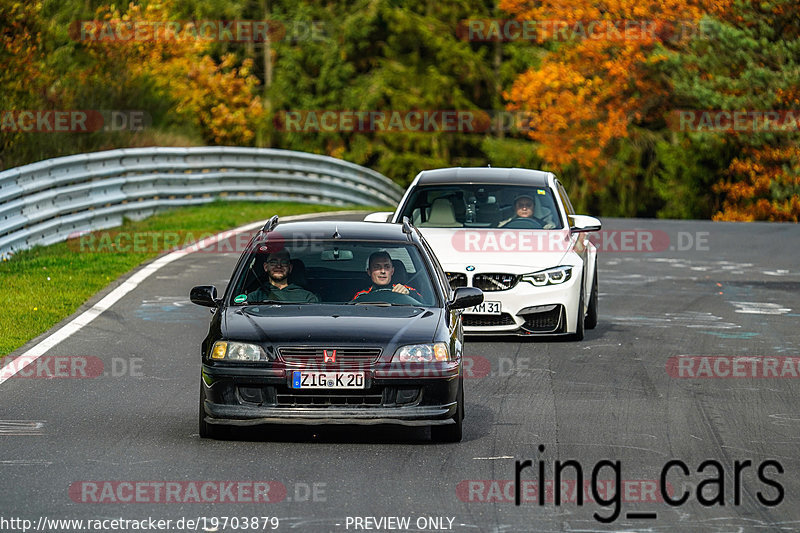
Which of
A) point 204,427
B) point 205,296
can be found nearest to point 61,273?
point 205,296

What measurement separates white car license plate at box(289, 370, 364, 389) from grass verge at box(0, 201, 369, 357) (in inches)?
167

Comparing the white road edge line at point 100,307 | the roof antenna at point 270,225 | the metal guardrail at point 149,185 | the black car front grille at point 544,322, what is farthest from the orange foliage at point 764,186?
the roof antenna at point 270,225

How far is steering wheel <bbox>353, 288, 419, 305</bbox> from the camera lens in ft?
32.2

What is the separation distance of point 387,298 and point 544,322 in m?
3.92

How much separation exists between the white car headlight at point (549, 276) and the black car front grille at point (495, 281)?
0.12 meters

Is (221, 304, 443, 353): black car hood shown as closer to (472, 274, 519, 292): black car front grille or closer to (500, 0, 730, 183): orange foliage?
(472, 274, 519, 292): black car front grille

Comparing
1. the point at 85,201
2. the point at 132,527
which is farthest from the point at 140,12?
the point at 132,527

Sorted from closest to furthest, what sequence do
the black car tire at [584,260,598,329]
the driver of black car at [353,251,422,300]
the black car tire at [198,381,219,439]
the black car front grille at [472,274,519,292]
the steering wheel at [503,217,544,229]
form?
1. the black car tire at [198,381,219,439]
2. the driver of black car at [353,251,422,300]
3. the black car front grille at [472,274,519,292]
4. the black car tire at [584,260,598,329]
5. the steering wheel at [503,217,544,229]

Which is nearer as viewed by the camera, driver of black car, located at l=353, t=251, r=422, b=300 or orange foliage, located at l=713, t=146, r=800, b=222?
driver of black car, located at l=353, t=251, r=422, b=300

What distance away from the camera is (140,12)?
120 ft

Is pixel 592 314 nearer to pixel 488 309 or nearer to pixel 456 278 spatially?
pixel 488 309

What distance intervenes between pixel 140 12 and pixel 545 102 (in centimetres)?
1695

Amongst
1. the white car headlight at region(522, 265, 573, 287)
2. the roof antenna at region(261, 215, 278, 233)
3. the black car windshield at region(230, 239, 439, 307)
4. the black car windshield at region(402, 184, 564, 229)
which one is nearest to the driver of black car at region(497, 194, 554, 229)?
the black car windshield at region(402, 184, 564, 229)

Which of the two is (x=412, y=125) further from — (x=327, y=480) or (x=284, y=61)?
(x=327, y=480)
